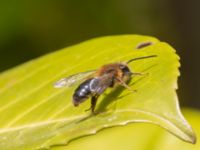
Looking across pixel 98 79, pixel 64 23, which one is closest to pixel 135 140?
pixel 98 79

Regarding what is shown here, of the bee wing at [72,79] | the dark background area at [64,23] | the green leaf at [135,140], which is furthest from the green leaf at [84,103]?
the dark background area at [64,23]

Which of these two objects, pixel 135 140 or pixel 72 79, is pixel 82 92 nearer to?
pixel 72 79

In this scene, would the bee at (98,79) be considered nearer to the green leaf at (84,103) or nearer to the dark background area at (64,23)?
the green leaf at (84,103)

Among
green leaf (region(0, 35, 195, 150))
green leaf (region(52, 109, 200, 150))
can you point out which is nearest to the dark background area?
green leaf (region(0, 35, 195, 150))

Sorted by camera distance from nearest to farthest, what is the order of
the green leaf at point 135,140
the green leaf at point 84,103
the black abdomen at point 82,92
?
1. the green leaf at point 84,103
2. the black abdomen at point 82,92
3. the green leaf at point 135,140

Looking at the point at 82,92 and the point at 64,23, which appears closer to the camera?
the point at 82,92

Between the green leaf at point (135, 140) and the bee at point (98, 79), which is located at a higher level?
the bee at point (98, 79)

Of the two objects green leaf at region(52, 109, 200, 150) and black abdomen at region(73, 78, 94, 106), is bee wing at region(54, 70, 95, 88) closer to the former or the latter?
black abdomen at region(73, 78, 94, 106)

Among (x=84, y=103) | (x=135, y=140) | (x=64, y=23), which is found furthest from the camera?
(x=64, y=23)
